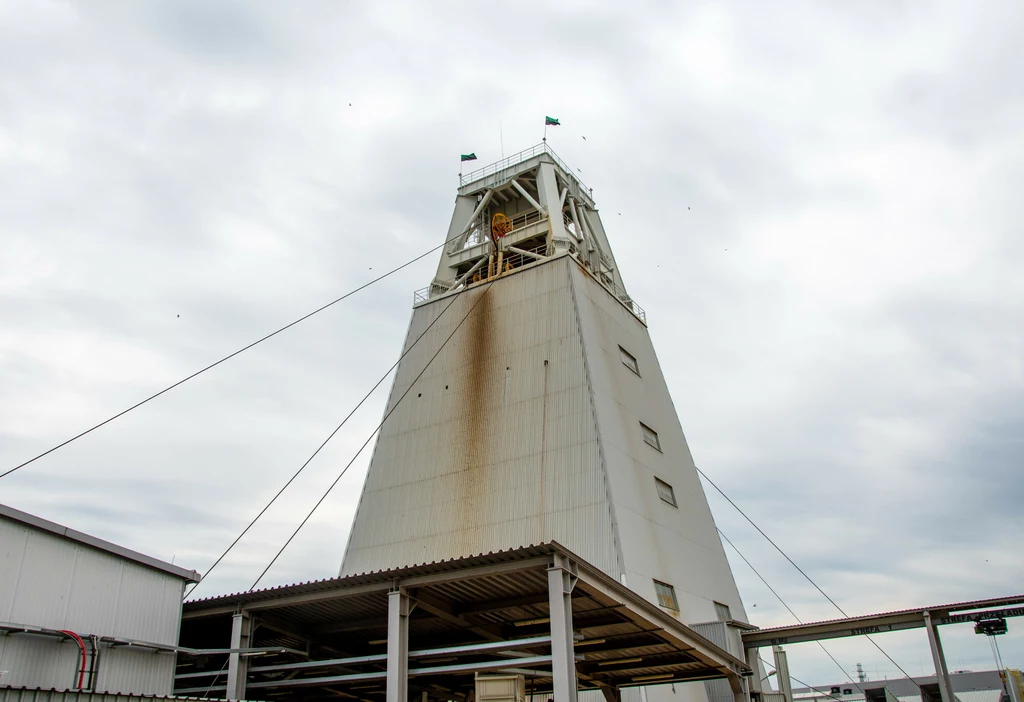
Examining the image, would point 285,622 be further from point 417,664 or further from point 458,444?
point 458,444

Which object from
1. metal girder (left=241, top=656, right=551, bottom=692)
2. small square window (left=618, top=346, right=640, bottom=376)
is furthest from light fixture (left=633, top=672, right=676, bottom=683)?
small square window (left=618, top=346, right=640, bottom=376)

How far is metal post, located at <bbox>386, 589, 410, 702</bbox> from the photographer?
12148 mm

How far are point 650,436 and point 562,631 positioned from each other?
13.1m

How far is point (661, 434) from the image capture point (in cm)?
2486

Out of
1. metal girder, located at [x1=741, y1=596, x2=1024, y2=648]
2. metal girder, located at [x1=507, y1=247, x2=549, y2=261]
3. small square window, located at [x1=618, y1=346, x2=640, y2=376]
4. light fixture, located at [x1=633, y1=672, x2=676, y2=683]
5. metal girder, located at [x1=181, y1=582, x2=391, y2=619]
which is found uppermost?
metal girder, located at [x1=507, y1=247, x2=549, y2=261]

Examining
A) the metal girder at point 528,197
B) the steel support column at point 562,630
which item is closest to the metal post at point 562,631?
the steel support column at point 562,630

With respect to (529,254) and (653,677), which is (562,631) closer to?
(653,677)

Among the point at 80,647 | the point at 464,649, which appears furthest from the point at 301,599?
the point at 80,647

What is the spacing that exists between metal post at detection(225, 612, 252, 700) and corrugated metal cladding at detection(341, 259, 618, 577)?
23.1ft

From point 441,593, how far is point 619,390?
1120 cm

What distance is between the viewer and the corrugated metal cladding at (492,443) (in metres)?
20.2

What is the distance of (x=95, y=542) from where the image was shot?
43.0 ft

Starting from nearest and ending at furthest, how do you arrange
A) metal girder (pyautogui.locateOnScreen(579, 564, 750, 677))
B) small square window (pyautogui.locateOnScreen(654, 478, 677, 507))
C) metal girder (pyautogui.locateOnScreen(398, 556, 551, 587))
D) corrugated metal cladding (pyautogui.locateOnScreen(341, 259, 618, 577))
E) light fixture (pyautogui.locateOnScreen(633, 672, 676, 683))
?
metal girder (pyautogui.locateOnScreen(398, 556, 551, 587))
metal girder (pyautogui.locateOnScreen(579, 564, 750, 677))
light fixture (pyautogui.locateOnScreen(633, 672, 676, 683))
corrugated metal cladding (pyautogui.locateOnScreen(341, 259, 618, 577))
small square window (pyautogui.locateOnScreen(654, 478, 677, 507))

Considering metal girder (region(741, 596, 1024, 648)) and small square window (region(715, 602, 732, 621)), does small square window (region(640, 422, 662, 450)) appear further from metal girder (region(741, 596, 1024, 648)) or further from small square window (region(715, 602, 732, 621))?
metal girder (region(741, 596, 1024, 648))
